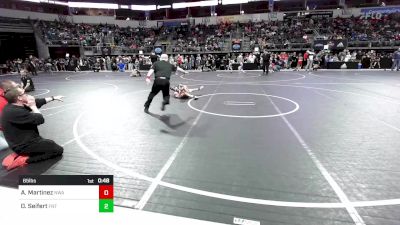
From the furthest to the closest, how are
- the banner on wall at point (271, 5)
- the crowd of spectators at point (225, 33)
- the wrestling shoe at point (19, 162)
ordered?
the banner on wall at point (271, 5), the crowd of spectators at point (225, 33), the wrestling shoe at point (19, 162)

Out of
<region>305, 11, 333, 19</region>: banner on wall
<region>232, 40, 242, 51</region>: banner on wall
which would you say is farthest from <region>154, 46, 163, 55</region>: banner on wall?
Answer: <region>305, 11, 333, 19</region>: banner on wall

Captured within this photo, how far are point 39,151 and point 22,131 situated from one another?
1.35 ft

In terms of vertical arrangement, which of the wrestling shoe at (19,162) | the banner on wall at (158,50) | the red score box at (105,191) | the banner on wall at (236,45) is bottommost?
the wrestling shoe at (19,162)

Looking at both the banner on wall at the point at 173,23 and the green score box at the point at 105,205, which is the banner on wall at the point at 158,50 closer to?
the banner on wall at the point at 173,23

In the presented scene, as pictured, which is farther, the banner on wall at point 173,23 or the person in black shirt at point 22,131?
the banner on wall at point 173,23

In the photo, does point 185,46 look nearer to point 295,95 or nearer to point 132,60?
point 132,60

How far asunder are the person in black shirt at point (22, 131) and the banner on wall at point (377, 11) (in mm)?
39767

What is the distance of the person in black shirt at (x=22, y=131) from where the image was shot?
4145 mm

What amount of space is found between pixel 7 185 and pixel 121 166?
5.04ft

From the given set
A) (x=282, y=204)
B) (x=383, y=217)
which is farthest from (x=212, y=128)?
(x=383, y=217)

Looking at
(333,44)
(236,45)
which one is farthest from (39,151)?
(333,44)

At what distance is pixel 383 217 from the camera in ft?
9.68

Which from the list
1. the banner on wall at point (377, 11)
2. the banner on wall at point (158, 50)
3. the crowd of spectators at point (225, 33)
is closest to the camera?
the crowd of spectators at point (225, 33)

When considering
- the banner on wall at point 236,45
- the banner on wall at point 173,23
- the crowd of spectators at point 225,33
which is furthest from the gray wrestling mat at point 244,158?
the banner on wall at point 173,23
